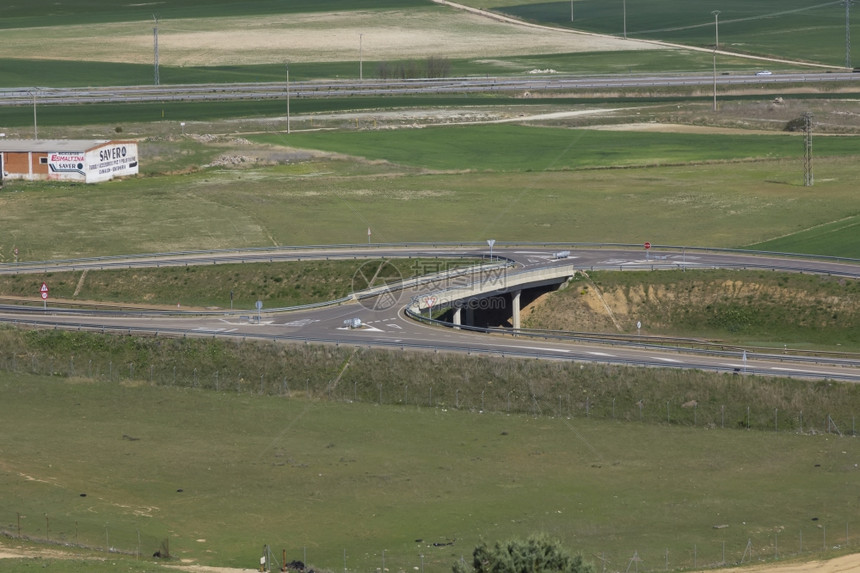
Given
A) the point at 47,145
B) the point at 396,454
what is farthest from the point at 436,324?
the point at 47,145

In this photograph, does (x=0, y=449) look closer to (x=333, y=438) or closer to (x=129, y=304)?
(x=333, y=438)

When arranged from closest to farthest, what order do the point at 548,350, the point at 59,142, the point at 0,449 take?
the point at 0,449 < the point at 548,350 < the point at 59,142

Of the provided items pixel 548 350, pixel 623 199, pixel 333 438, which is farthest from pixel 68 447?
pixel 623 199

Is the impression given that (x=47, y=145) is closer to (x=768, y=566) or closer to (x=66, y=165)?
(x=66, y=165)

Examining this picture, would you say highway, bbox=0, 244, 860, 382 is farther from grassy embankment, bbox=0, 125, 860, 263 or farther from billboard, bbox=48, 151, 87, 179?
billboard, bbox=48, 151, 87, 179

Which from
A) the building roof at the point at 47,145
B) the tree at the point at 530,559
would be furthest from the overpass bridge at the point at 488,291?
the building roof at the point at 47,145
